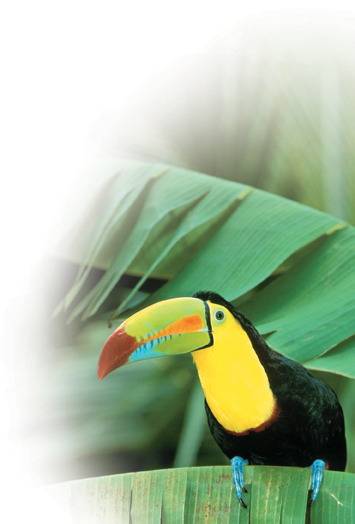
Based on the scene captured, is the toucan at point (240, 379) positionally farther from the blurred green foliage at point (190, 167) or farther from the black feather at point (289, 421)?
the blurred green foliage at point (190, 167)

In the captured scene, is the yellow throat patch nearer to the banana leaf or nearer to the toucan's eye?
the toucan's eye

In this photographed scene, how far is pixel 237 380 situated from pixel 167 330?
0.15m

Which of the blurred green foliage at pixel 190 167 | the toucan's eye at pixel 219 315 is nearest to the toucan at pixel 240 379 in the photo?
the toucan's eye at pixel 219 315

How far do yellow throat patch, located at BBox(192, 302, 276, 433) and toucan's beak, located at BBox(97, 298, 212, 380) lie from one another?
0.03 m

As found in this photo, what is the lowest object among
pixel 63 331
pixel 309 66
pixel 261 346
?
pixel 63 331

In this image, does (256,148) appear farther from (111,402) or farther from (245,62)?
(111,402)

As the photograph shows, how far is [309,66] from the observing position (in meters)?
1.10

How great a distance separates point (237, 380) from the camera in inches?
28.1

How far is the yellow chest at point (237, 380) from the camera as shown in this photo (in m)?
0.72

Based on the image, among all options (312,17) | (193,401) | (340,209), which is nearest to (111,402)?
(193,401)

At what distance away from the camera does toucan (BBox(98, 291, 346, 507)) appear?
67 cm

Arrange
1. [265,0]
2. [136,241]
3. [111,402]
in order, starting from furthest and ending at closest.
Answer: [265,0] < [111,402] < [136,241]

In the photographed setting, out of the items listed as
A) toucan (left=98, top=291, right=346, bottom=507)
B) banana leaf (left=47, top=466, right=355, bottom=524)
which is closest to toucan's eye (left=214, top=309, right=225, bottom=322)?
toucan (left=98, top=291, right=346, bottom=507)

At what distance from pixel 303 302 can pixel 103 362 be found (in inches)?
16.4
